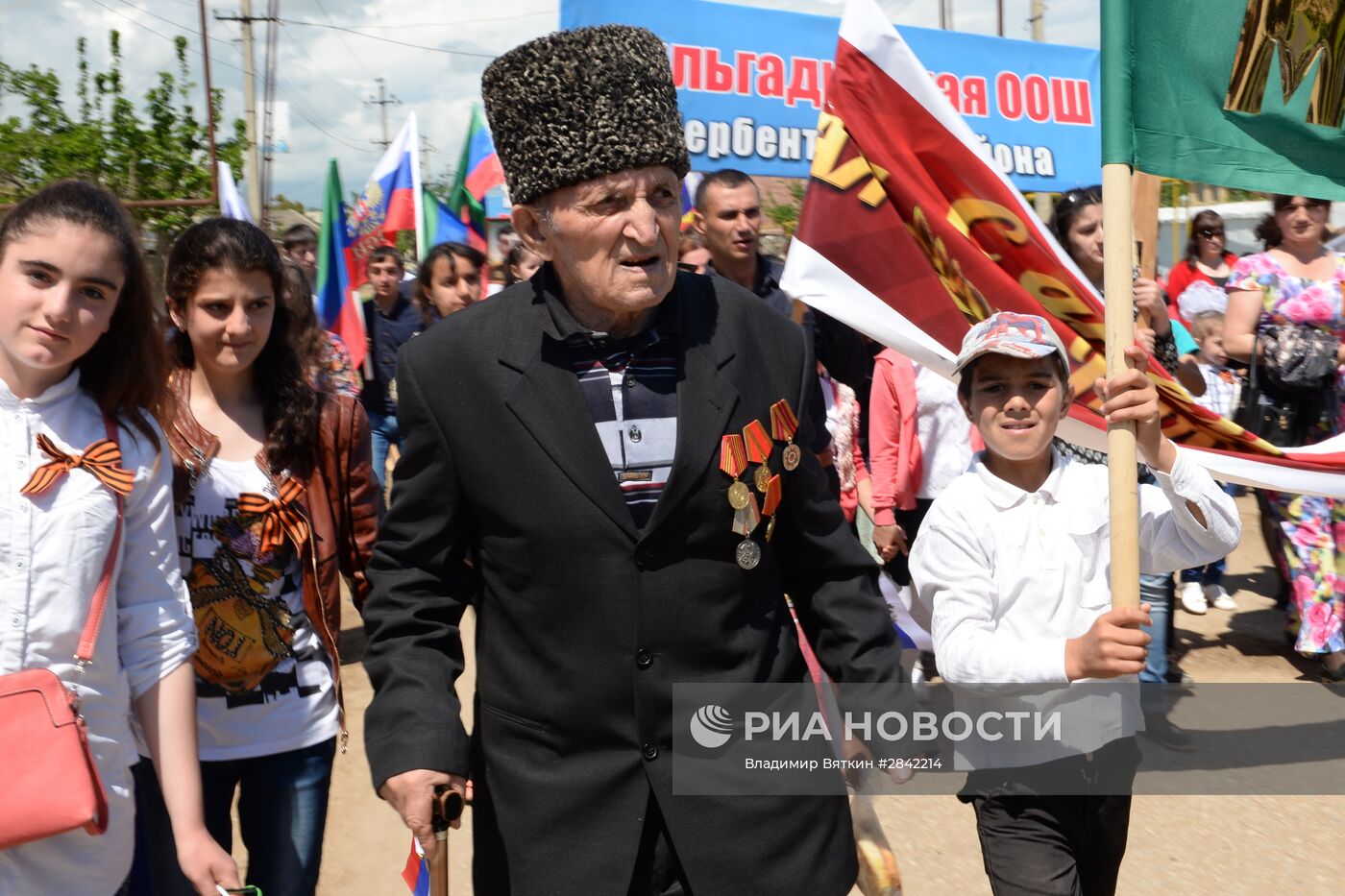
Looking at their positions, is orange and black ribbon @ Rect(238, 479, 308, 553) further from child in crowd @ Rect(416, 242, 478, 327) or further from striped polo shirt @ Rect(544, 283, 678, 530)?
child in crowd @ Rect(416, 242, 478, 327)

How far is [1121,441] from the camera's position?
249 centimetres

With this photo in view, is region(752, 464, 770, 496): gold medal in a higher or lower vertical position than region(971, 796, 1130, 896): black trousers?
higher

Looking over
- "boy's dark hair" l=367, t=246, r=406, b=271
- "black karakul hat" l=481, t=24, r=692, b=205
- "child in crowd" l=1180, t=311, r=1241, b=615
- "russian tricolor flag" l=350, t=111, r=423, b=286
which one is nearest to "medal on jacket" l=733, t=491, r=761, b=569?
"black karakul hat" l=481, t=24, r=692, b=205

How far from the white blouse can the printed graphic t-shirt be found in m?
0.36

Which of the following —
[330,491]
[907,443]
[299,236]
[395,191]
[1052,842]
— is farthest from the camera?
→ [299,236]

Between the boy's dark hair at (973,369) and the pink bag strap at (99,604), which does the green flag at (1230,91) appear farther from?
the pink bag strap at (99,604)

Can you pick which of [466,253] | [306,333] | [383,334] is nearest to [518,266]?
[466,253]

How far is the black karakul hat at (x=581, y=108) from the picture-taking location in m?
2.21

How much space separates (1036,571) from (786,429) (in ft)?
2.58

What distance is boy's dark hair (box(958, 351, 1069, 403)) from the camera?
9.53 feet

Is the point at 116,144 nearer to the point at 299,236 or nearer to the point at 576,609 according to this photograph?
the point at 299,236

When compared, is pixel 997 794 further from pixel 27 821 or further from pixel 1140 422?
pixel 27 821

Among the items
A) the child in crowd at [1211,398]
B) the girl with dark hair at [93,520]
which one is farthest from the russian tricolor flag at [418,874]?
the child in crowd at [1211,398]

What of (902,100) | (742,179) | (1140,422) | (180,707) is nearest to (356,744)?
(742,179)
